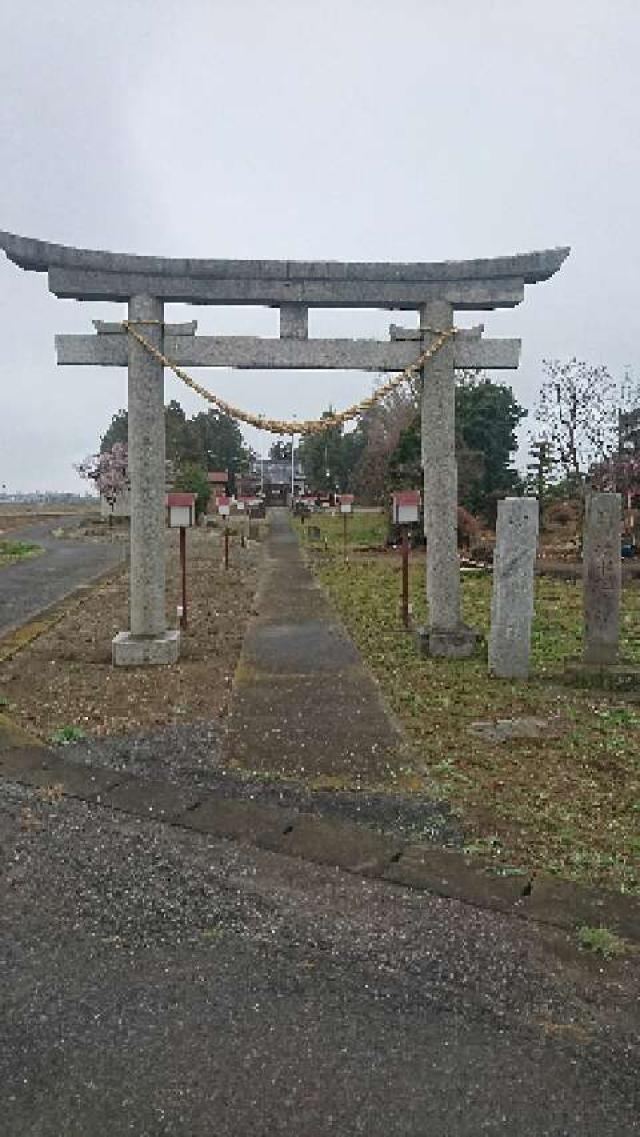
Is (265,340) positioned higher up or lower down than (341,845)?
higher up

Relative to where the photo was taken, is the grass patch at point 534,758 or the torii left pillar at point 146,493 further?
the torii left pillar at point 146,493

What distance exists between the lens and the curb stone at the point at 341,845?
3168mm

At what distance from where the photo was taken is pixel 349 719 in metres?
6.05

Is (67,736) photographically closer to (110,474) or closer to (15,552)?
(15,552)

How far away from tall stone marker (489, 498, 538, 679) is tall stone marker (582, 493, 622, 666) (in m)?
0.61

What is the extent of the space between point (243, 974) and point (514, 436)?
105ft

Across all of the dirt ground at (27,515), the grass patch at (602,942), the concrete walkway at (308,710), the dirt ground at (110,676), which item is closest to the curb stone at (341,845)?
the grass patch at (602,942)

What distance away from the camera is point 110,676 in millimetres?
7555

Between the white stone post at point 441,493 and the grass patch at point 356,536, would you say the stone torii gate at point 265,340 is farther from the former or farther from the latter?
the grass patch at point 356,536

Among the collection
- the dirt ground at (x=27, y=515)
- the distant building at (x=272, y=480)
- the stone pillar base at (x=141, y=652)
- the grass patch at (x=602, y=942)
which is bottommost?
the grass patch at (x=602, y=942)

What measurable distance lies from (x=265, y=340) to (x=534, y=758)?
17.2 feet

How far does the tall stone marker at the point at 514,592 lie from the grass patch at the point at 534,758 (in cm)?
25

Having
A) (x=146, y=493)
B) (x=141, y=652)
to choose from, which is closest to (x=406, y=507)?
(x=146, y=493)

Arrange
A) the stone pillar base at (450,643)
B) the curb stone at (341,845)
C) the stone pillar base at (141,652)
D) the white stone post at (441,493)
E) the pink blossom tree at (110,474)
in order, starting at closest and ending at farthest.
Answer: the curb stone at (341,845), the stone pillar base at (141,652), the white stone post at (441,493), the stone pillar base at (450,643), the pink blossom tree at (110,474)
